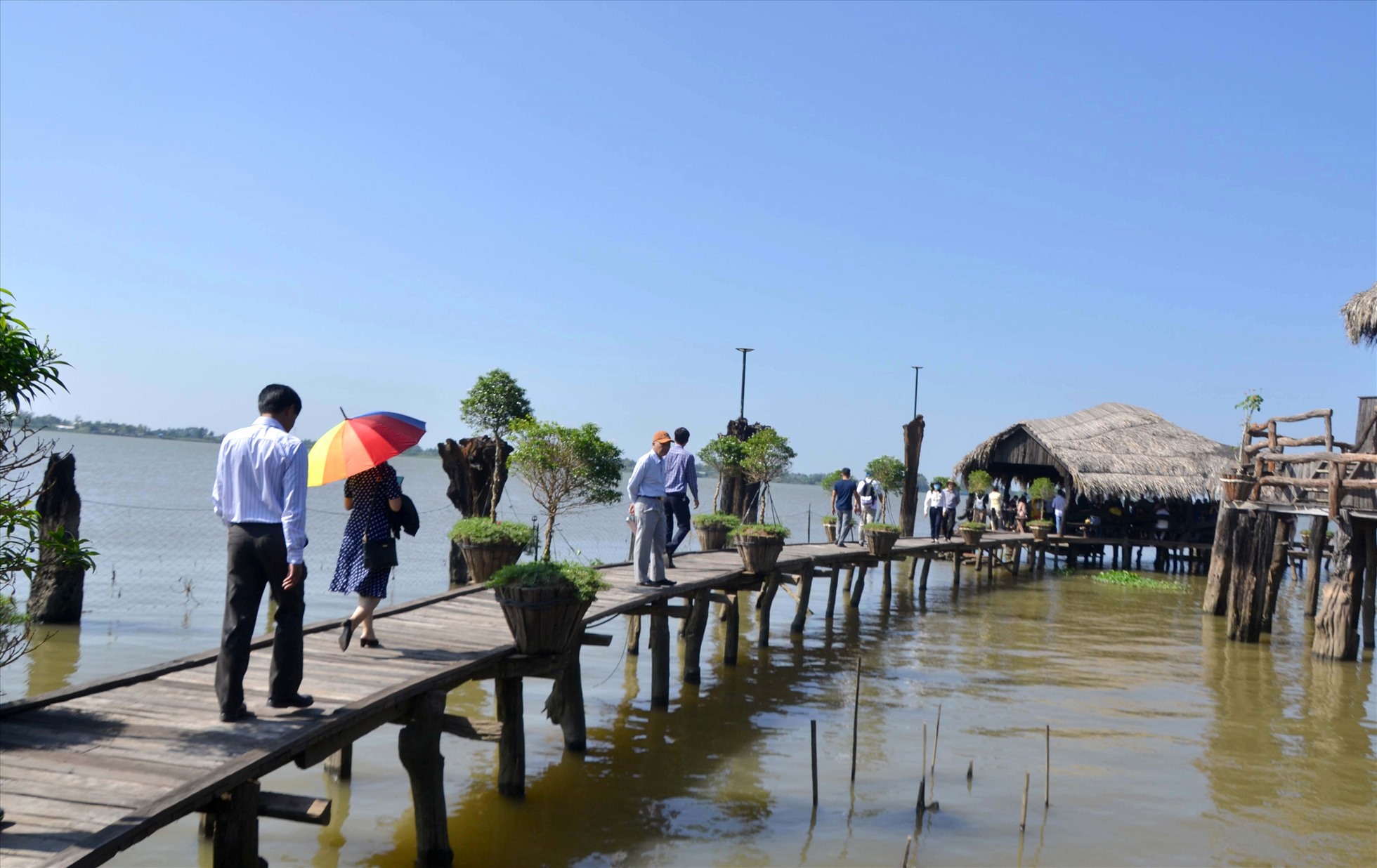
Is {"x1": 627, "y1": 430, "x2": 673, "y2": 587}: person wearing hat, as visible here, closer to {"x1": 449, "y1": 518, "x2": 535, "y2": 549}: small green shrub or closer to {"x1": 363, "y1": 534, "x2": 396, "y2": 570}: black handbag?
{"x1": 449, "y1": 518, "x2": 535, "y2": 549}: small green shrub

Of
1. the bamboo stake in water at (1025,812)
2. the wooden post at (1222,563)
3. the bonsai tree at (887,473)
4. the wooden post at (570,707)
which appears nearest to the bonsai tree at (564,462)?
the wooden post at (570,707)

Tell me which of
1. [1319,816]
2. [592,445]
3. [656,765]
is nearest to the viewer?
[1319,816]

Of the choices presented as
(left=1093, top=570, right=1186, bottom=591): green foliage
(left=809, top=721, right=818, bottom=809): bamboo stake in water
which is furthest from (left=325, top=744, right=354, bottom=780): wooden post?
(left=1093, top=570, right=1186, bottom=591): green foliage

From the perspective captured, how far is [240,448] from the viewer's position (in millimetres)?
5547

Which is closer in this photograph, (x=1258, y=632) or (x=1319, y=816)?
(x=1319, y=816)

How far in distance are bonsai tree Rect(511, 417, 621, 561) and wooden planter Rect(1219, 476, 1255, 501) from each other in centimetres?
1002

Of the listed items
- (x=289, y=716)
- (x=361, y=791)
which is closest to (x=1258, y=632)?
(x=361, y=791)

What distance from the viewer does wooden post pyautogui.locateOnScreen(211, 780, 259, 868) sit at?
16.1 feet

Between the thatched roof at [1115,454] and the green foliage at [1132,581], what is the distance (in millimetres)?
2686

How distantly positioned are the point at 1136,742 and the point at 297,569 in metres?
8.72

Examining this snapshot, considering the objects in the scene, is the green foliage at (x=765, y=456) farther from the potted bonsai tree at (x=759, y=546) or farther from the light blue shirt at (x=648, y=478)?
the light blue shirt at (x=648, y=478)

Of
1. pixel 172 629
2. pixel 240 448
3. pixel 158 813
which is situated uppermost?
pixel 240 448

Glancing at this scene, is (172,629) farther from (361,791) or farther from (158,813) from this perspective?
(158,813)

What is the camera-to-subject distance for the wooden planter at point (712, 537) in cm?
1731
